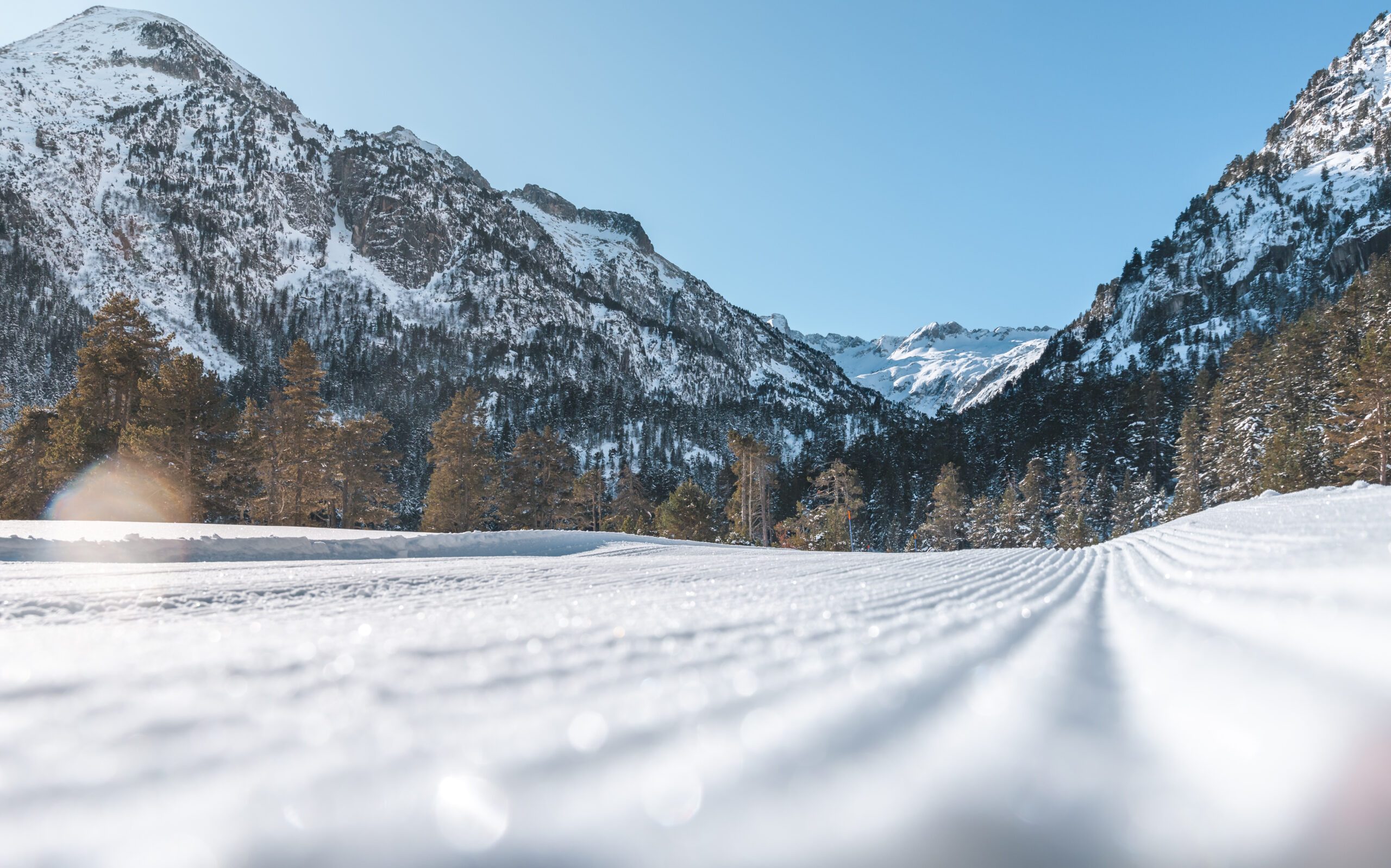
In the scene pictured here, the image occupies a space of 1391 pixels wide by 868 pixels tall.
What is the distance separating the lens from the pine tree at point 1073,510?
30.7 meters

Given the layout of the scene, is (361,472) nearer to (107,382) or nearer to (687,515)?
(107,382)

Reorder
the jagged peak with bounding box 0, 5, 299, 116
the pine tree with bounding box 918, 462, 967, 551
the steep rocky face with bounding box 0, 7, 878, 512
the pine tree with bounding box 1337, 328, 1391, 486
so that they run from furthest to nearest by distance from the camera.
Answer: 1. the jagged peak with bounding box 0, 5, 299, 116
2. the steep rocky face with bounding box 0, 7, 878, 512
3. the pine tree with bounding box 918, 462, 967, 551
4. the pine tree with bounding box 1337, 328, 1391, 486

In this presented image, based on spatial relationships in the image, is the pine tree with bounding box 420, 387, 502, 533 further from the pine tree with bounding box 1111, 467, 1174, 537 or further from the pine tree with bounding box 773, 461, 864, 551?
the pine tree with bounding box 1111, 467, 1174, 537

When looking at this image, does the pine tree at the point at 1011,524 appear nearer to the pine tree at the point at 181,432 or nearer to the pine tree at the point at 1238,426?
the pine tree at the point at 1238,426

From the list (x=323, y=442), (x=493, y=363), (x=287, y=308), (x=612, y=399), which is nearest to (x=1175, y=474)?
(x=323, y=442)

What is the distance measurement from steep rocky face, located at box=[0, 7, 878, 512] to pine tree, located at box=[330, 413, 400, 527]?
56.9 meters

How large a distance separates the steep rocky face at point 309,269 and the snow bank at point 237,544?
245ft

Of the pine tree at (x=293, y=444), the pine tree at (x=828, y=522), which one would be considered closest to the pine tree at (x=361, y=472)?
the pine tree at (x=293, y=444)

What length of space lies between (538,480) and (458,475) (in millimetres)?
5172

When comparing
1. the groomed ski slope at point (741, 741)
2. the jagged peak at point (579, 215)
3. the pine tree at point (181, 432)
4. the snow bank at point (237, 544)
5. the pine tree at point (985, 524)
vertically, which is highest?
the jagged peak at point (579, 215)

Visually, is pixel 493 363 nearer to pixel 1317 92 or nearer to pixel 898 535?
pixel 898 535

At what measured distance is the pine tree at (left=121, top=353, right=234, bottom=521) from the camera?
13.6m

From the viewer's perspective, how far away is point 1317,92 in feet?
305

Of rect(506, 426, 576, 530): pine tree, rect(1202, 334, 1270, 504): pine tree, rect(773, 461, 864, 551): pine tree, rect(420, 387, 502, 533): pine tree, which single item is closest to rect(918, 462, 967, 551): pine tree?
rect(773, 461, 864, 551): pine tree
